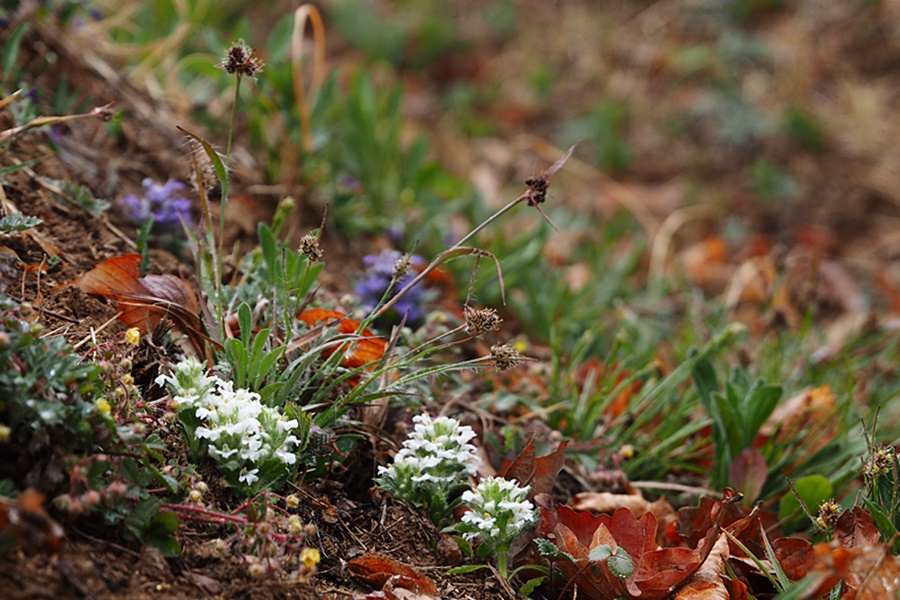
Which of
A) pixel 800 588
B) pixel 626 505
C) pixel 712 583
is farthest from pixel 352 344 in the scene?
pixel 800 588

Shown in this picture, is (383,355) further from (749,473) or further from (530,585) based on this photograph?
(749,473)

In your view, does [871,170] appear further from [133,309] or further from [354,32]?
[133,309]

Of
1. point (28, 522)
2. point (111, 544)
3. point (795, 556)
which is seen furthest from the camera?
point (795, 556)

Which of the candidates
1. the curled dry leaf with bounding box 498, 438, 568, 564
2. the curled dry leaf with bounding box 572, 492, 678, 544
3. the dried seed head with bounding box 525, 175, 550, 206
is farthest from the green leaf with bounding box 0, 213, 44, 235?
the curled dry leaf with bounding box 572, 492, 678, 544

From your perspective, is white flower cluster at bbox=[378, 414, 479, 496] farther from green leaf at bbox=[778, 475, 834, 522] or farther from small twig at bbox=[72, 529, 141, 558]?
green leaf at bbox=[778, 475, 834, 522]

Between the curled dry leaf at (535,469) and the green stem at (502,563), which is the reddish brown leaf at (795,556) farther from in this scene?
the green stem at (502,563)

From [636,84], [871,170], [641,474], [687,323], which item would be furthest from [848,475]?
[636,84]
